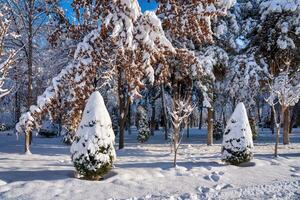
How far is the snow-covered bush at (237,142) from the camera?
12.8m

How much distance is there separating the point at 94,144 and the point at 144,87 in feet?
20.3

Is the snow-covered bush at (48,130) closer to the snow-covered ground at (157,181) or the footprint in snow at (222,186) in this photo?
the snow-covered ground at (157,181)

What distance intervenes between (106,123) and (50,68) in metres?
9.78

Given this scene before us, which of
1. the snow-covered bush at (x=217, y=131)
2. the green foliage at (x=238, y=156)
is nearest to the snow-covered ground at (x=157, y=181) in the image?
the green foliage at (x=238, y=156)

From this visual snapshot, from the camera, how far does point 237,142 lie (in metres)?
12.9

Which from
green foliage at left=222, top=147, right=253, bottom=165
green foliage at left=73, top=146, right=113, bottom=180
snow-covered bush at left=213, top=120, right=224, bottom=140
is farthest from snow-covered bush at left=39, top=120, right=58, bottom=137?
green foliage at left=73, top=146, right=113, bottom=180

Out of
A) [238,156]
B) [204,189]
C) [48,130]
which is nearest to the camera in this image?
[204,189]

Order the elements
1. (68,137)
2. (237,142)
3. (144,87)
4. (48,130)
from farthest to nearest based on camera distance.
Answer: (48,130), (68,137), (144,87), (237,142)

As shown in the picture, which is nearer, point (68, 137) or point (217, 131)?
point (68, 137)

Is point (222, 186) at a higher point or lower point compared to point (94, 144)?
lower

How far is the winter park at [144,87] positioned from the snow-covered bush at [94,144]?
0.03m

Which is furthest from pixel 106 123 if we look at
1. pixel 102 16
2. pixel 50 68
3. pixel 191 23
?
pixel 50 68

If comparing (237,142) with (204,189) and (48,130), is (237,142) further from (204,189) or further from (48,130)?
(48,130)

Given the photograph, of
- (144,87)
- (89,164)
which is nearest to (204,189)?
(89,164)
